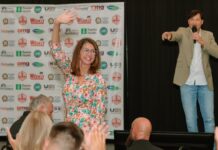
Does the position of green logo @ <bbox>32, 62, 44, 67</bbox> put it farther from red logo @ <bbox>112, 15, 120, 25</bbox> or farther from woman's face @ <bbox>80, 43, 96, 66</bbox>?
woman's face @ <bbox>80, 43, 96, 66</bbox>

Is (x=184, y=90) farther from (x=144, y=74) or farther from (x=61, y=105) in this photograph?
(x=61, y=105)

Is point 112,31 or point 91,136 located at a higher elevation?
point 112,31

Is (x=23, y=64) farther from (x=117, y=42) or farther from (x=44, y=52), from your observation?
(x=117, y=42)

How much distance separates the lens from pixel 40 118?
96.1 inches

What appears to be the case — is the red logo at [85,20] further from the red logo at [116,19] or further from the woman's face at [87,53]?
the woman's face at [87,53]

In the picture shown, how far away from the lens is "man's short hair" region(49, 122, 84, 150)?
1.80 metres

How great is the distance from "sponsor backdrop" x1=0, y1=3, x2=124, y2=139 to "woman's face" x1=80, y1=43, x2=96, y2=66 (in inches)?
119

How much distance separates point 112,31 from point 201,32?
5.01ft

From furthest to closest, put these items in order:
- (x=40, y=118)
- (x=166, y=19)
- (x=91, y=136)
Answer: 1. (x=166, y=19)
2. (x=40, y=118)
3. (x=91, y=136)

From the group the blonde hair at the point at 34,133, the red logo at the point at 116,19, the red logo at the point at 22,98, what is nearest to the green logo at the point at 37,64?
the red logo at the point at 22,98

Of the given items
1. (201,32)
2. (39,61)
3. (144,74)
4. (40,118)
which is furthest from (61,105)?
(40,118)

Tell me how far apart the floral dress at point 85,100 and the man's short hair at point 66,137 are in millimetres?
1668

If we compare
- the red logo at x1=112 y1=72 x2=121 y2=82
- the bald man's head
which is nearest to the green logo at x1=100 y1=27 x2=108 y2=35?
the red logo at x1=112 y1=72 x2=121 y2=82

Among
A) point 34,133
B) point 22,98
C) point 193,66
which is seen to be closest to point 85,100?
point 34,133
